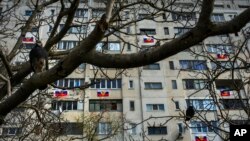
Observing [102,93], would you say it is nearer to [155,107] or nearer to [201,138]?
[155,107]

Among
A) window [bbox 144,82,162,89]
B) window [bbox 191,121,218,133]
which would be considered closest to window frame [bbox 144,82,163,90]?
window [bbox 144,82,162,89]

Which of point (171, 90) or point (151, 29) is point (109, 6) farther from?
point (151, 29)

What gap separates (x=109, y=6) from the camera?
3494 millimetres

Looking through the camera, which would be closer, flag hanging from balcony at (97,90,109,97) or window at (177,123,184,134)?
window at (177,123,184,134)

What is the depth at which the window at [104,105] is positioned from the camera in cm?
2797

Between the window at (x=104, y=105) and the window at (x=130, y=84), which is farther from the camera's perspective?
the window at (x=130, y=84)

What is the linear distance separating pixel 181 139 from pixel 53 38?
22.5m

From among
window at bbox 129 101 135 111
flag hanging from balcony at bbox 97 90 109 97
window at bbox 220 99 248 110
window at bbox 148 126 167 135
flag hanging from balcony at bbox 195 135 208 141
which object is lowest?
flag hanging from balcony at bbox 195 135 208 141

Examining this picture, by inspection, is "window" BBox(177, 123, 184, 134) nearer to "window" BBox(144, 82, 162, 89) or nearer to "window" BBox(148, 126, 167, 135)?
"window" BBox(148, 126, 167, 135)

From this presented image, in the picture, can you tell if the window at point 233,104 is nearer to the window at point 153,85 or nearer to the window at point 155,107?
the window at point 155,107

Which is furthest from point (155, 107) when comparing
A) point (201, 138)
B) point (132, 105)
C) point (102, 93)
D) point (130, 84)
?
point (102, 93)

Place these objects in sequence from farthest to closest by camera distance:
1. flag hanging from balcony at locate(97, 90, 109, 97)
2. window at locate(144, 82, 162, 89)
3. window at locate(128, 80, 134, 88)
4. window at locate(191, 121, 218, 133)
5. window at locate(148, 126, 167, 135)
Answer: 1. window at locate(144, 82, 162, 89)
2. window at locate(128, 80, 134, 88)
3. flag hanging from balcony at locate(97, 90, 109, 97)
4. window at locate(148, 126, 167, 135)
5. window at locate(191, 121, 218, 133)

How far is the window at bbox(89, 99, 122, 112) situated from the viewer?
27972 mm

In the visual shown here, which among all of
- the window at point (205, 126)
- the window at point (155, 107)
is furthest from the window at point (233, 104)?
the window at point (155, 107)
